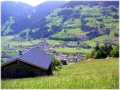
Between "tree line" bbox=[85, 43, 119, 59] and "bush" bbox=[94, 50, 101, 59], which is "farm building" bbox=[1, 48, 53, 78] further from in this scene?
"bush" bbox=[94, 50, 101, 59]

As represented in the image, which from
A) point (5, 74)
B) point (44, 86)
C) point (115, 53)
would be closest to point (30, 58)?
point (5, 74)

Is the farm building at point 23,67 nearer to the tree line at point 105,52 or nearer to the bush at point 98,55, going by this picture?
the tree line at point 105,52

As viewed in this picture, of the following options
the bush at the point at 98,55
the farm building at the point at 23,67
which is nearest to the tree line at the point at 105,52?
the bush at the point at 98,55

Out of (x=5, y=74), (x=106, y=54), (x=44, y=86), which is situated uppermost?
(x=44, y=86)

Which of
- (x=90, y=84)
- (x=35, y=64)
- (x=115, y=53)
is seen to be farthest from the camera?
(x=115, y=53)

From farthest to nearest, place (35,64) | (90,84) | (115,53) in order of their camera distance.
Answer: (115,53), (35,64), (90,84)

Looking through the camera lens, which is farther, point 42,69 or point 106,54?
point 106,54

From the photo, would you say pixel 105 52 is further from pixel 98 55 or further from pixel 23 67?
pixel 23 67

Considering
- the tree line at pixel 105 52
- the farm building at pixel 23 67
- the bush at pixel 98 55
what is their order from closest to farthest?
1. the farm building at pixel 23 67
2. the tree line at pixel 105 52
3. the bush at pixel 98 55

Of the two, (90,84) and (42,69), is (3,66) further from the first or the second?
(90,84)

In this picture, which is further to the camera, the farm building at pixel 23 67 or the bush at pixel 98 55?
the bush at pixel 98 55

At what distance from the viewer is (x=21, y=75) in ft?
111

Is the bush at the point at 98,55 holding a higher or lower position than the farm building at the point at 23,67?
lower

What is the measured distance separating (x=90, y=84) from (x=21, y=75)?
17188mm
